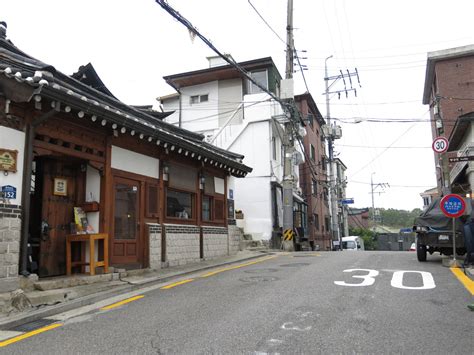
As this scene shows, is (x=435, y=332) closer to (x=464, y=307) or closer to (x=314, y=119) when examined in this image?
(x=464, y=307)

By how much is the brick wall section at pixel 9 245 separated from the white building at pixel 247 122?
1421cm

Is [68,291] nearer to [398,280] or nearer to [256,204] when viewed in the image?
[398,280]

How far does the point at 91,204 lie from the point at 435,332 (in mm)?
7889

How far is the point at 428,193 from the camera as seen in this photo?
58812 mm

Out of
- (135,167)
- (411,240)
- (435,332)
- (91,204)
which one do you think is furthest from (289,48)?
(411,240)

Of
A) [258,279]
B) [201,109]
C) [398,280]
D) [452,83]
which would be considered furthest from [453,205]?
[452,83]

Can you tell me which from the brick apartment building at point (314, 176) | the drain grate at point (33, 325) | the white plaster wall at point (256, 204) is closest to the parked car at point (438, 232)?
the white plaster wall at point (256, 204)

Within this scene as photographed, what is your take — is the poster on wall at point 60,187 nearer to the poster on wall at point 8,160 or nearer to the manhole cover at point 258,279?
the poster on wall at point 8,160

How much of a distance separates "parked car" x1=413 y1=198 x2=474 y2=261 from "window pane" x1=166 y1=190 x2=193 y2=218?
743 centimetres

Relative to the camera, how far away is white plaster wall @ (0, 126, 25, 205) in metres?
7.86

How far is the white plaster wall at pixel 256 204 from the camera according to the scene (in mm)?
23812

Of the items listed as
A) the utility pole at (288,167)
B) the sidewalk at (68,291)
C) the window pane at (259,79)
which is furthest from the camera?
the window pane at (259,79)

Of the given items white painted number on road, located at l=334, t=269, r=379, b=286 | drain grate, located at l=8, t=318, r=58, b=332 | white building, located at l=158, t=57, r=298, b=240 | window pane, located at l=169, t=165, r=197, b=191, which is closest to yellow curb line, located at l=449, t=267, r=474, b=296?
white painted number on road, located at l=334, t=269, r=379, b=286

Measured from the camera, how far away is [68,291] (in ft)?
27.1
